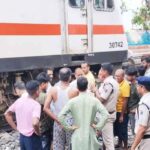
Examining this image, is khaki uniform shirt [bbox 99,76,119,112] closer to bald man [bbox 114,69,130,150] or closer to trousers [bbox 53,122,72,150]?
bald man [bbox 114,69,130,150]

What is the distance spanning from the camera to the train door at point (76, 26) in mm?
9734

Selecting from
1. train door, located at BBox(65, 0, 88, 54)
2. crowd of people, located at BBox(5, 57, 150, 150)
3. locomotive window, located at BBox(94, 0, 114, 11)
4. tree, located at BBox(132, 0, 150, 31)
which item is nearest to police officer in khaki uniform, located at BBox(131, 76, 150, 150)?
crowd of people, located at BBox(5, 57, 150, 150)

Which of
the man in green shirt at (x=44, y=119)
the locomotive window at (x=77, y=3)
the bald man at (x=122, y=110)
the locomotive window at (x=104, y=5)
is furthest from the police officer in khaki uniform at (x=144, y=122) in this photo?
the locomotive window at (x=104, y=5)

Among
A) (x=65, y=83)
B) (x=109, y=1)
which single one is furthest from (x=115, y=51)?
(x=65, y=83)

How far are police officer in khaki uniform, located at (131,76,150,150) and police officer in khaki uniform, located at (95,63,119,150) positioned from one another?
161cm

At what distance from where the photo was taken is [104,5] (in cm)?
1064

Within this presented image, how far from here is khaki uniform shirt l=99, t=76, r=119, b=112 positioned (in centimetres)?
675

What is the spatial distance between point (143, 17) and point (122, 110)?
1624 centimetres

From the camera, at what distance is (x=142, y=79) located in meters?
5.17

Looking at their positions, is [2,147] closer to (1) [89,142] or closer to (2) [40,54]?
(2) [40,54]

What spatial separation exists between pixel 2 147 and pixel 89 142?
114 inches

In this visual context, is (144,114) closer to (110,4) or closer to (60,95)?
(60,95)

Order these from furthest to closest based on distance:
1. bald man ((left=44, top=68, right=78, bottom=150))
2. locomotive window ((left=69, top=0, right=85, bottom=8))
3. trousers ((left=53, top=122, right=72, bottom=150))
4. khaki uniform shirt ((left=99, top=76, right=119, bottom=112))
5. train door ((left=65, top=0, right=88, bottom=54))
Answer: locomotive window ((left=69, top=0, right=85, bottom=8)) → train door ((left=65, top=0, right=88, bottom=54)) → khaki uniform shirt ((left=99, top=76, right=119, bottom=112)) → trousers ((left=53, top=122, right=72, bottom=150)) → bald man ((left=44, top=68, right=78, bottom=150))

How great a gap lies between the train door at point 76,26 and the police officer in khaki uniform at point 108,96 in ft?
9.73
